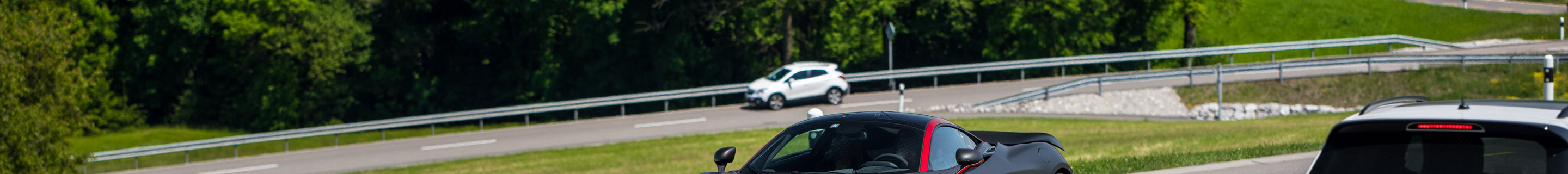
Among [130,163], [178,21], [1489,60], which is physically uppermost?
[178,21]

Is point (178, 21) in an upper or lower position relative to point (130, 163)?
upper

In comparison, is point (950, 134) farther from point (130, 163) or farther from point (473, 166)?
point (130, 163)

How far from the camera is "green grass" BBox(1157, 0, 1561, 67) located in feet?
135

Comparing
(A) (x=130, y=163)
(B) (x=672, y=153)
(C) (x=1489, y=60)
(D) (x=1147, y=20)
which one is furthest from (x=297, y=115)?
(C) (x=1489, y=60)

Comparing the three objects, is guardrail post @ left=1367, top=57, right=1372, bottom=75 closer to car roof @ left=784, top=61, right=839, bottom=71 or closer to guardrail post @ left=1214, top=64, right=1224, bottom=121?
guardrail post @ left=1214, top=64, right=1224, bottom=121

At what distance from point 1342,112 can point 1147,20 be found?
65.6ft

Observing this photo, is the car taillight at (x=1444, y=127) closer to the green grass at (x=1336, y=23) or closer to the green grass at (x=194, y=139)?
the green grass at (x=194, y=139)

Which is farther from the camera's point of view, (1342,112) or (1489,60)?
(1489,60)

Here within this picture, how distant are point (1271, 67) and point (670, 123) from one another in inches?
567

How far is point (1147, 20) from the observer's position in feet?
142

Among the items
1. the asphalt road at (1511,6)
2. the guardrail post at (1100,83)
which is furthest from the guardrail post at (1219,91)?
the asphalt road at (1511,6)

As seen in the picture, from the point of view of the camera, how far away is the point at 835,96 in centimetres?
2702

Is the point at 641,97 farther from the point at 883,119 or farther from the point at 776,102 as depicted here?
the point at 883,119

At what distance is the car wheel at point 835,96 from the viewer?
1061 inches
